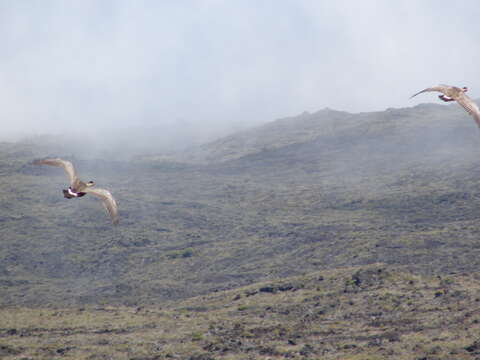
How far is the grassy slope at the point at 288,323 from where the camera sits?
51.9 m

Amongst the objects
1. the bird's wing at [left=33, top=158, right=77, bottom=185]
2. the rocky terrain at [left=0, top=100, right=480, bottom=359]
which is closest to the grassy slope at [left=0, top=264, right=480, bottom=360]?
the rocky terrain at [left=0, top=100, right=480, bottom=359]

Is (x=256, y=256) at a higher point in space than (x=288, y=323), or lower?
lower

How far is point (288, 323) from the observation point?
62562 millimetres

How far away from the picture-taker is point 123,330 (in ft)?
204

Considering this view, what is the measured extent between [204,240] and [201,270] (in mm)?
17070

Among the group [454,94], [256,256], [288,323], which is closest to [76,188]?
[454,94]

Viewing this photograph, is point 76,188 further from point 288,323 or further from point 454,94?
point 288,323

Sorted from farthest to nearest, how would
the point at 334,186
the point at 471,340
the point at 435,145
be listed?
the point at 435,145, the point at 334,186, the point at 471,340

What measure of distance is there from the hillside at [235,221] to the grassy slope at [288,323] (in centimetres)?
903

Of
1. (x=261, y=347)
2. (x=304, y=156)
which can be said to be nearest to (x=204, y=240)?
(x=261, y=347)

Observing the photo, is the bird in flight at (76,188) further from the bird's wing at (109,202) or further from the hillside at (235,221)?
the hillside at (235,221)

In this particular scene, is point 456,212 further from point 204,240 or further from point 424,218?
point 204,240

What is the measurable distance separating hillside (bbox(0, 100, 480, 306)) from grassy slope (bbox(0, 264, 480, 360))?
29.6 feet

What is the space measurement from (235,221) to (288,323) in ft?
203
